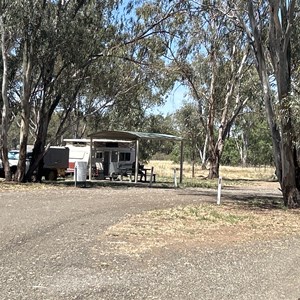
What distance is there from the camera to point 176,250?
369 inches

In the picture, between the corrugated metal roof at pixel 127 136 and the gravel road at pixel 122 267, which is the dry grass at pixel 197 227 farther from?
the corrugated metal roof at pixel 127 136

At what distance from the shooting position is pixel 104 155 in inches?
1352

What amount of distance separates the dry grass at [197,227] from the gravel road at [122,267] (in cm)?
38

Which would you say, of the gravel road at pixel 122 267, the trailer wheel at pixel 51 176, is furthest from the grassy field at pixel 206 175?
the gravel road at pixel 122 267

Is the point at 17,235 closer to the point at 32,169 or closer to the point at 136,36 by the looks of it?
the point at 32,169

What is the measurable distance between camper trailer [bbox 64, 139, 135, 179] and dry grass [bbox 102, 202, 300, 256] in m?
16.9

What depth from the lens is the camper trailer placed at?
3328cm

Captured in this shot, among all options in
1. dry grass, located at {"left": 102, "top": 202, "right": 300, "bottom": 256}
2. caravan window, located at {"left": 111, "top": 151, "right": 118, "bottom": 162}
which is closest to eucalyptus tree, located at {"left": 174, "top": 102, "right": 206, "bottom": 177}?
caravan window, located at {"left": 111, "top": 151, "right": 118, "bottom": 162}

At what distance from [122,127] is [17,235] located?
139 feet

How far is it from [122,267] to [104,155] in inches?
1048

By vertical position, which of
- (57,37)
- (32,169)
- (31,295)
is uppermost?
(57,37)

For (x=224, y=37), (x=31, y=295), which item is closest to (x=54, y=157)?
(x=224, y=37)

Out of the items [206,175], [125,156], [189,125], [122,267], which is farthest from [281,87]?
[189,125]

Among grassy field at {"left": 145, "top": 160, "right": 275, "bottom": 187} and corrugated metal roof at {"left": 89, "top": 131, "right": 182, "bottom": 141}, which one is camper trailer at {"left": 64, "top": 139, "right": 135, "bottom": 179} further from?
grassy field at {"left": 145, "top": 160, "right": 275, "bottom": 187}
